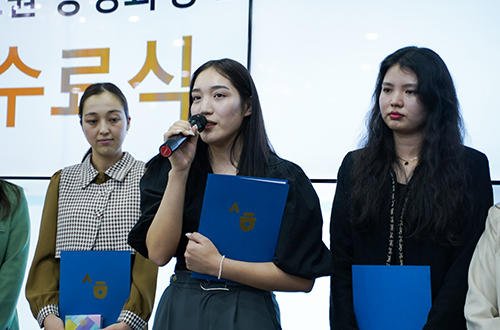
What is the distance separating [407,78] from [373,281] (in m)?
0.66

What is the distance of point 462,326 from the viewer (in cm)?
152

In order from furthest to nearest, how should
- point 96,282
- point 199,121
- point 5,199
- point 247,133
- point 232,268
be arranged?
1. point 5,199
2. point 96,282
3. point 247,133
4. point 199,121
5. point 232,268

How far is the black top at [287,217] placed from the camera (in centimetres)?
141

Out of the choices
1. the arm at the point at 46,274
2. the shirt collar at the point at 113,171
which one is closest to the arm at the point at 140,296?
the arm at the point at 46,274

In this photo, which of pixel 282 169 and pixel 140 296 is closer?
pixel 282 169

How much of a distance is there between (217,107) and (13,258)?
3.68ft

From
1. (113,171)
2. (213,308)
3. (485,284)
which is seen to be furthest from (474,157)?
(113,171)

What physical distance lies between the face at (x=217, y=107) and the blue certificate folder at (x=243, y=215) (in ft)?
0.68

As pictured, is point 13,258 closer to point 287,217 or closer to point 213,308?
point 213,308

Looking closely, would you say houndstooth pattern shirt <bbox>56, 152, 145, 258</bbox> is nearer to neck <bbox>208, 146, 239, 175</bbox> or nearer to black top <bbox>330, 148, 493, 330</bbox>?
neck <bbox>208, 146, 239, 175</bbox>

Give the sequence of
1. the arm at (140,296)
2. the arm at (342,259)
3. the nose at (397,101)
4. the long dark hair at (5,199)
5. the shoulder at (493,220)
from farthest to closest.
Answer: the long dark hair at (5,199) < the arm at (140,296) < the nose at (397,101) < the arm at (342,259) < the shoulder at (493,220)

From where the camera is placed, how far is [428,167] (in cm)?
167

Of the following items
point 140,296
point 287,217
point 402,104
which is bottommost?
point 140,296

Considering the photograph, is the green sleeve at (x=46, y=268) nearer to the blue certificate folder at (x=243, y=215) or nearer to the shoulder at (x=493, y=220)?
the blue certificate folder at (x=243, y=215)
